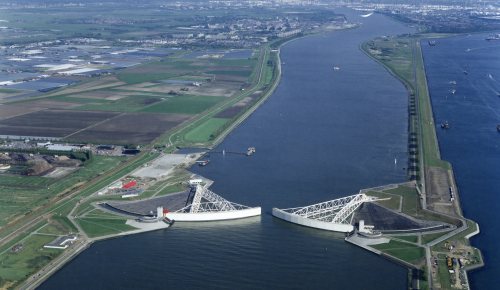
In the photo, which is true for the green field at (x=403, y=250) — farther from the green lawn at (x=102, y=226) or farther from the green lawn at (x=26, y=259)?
the green lawn at (x=26, y=259)

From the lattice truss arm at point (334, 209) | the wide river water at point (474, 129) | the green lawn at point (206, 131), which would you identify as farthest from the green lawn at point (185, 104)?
the lattice truss arm at point (334, 209)

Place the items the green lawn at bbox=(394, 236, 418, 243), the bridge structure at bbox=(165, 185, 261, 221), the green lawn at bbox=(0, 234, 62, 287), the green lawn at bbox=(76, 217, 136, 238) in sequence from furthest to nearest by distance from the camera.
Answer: the bridge structure at bbox=(165, 185, 261, 221) → the green lawn at bbox=(76, 217, 136, 238) → the green lawn at bbox=(394, 236, 418, 243) → the green lawn at bbox=(0, 234, 62, 287)

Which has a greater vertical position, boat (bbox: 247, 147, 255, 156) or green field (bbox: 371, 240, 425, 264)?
boat (bbox: 247, 147, 255, 156)

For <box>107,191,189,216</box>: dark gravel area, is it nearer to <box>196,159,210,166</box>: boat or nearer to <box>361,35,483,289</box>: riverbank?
<box>196,159,210,166</box>: boat

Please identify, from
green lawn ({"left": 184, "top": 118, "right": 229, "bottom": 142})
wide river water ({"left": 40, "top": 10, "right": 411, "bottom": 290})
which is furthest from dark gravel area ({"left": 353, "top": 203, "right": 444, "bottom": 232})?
green lawn ({"left": 184, "top": 118, "right": 229, "bottom": 142})

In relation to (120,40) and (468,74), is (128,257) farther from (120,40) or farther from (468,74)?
(120,40)

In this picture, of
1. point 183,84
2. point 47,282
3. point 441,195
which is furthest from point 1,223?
point 183,84
